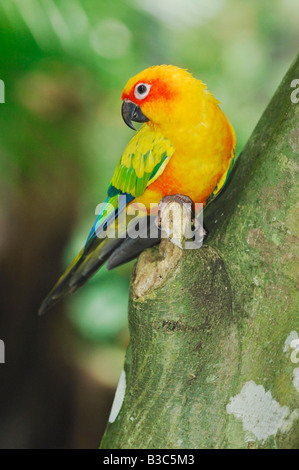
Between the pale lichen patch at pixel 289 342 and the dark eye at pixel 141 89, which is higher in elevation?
the dark eye at pixel 141 89

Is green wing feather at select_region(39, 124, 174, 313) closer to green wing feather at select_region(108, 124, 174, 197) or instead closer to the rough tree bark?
green wing feather at select_region(108, 124, 174, 197)

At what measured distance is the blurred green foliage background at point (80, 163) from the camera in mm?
2051

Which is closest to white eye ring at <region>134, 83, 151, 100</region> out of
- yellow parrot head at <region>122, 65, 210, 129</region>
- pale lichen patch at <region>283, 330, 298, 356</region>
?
yellow parrot head at <region>122, 65, 210, 129</region>

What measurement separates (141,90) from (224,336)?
2.38ft

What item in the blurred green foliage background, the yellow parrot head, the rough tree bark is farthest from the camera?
the blurred green foliage background

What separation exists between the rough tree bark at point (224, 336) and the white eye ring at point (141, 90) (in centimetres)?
41

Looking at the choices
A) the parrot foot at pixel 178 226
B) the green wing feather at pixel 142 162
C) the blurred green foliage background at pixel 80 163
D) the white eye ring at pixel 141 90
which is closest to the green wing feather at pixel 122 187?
the green wing feather at pixel 142 162

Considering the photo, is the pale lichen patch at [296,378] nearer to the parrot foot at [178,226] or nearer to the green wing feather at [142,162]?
the parrot foot at [178,226]

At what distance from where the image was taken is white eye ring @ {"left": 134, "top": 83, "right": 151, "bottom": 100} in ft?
4.06

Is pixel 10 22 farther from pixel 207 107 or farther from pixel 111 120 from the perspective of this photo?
pixel 207 107

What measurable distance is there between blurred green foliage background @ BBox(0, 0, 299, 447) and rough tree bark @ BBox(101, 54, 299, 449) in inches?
42.6

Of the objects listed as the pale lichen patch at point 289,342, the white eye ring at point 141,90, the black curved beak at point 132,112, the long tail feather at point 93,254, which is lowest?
the pale lichen patch at point 289,342
